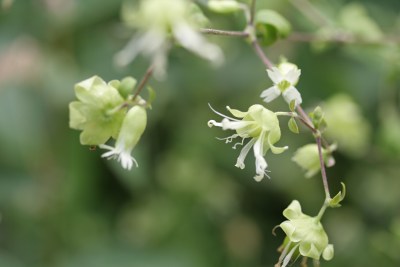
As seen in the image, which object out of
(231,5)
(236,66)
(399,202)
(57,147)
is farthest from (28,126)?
(399,202)

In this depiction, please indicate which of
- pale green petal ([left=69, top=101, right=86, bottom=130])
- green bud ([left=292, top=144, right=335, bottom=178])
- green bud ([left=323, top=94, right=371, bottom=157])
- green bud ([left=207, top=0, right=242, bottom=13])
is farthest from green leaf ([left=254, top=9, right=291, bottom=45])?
green bud ([left=323, top=94, right=371, bottom=157])

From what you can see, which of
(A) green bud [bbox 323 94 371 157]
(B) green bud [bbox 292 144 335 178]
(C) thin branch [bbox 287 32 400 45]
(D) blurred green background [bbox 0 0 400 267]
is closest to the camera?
(B) green bud [bbox 292 144 335 178]

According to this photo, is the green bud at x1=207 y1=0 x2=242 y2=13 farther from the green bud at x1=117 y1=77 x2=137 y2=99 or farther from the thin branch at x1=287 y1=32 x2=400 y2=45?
the thin branch at x1=287 y1=32 x2=400 y2=45

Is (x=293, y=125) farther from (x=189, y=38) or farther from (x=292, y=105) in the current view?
(x=189, y=38)

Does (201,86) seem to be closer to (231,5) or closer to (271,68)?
(231,5)

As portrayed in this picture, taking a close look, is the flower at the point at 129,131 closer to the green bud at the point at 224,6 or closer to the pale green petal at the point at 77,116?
the pale green petal at the point at 77,116

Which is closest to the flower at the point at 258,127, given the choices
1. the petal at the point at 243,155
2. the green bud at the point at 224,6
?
the petal at the point at 243,155

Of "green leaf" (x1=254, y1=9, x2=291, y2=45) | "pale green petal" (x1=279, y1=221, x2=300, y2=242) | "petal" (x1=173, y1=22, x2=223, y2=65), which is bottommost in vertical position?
"pale green petal" (x1=279, y1=221, x2=300, y2=242)
